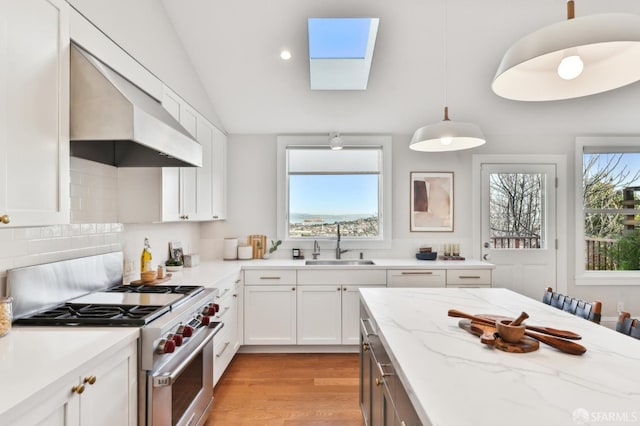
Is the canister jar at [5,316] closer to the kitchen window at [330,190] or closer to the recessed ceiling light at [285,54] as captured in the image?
the recessed ceiling light at [285,54]

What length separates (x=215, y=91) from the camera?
335 centimetres

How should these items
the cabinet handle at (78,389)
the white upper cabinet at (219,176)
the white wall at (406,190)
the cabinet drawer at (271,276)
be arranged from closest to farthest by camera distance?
the cabinet handle at (78,389) < the cabinet drawer at (271,276) < the white upper cabinet at (219,176) < the white wall at (406,190)

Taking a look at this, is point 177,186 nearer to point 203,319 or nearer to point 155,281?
point 155,281

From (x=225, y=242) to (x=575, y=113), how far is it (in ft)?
13.4

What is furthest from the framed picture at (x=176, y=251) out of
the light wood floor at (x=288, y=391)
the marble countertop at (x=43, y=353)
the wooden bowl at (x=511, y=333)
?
the wooden bowl at (x=511, y=333)

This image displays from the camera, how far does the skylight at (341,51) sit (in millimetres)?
2824

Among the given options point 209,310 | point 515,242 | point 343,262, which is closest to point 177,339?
point 209,310

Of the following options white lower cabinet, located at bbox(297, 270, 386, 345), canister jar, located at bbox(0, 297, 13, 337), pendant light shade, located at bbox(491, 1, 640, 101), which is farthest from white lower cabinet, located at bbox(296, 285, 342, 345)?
pendant light shade, located at bbox(491, 1, 640, 101)

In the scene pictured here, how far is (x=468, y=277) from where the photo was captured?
3371 millimetres

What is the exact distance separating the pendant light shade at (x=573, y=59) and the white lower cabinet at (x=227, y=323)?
229cm

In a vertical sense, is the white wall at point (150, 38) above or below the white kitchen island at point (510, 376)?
above

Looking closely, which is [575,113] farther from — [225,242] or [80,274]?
[80,274]

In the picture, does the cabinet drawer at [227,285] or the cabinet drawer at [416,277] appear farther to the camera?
the cabinet drawer at [416,277]

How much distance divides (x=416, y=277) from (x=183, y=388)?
2.34m
